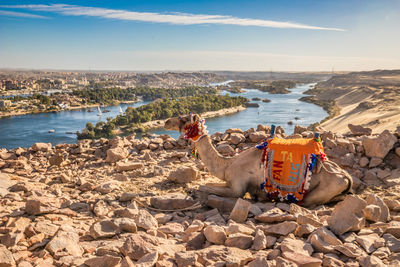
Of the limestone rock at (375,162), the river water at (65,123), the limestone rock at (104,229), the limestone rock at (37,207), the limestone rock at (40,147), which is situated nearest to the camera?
the limestone rock at (104,229)

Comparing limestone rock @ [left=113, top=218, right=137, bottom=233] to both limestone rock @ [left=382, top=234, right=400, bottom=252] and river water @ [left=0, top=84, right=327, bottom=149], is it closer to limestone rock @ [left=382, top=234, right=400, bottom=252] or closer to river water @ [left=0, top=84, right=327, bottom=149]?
limestone rock @ [left=382, top=234, right=400, bottom=252]

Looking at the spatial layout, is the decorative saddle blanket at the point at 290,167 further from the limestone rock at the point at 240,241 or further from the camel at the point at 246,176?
the limestone rock at the point at 240,241

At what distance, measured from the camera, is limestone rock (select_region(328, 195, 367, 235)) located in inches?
115

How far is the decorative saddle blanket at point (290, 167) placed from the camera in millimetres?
4324

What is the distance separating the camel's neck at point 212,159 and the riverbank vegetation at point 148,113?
39.7 metres

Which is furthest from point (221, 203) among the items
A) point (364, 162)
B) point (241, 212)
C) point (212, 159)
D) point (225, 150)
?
point (364, 162)

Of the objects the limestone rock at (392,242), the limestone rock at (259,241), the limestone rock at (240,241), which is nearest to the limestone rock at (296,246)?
the limestone rock at (259,241)

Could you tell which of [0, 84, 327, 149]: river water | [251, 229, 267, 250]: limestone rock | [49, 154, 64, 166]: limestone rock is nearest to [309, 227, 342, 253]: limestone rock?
[251, 229, 267, 250]: limestone rock

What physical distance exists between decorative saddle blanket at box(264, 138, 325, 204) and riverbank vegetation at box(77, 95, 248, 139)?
40.7 metres

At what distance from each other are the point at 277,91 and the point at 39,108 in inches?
3055

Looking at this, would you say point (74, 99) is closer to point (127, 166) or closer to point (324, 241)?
point (127, 166)

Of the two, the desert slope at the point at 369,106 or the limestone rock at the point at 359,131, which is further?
the desert slope at the point at 369,106

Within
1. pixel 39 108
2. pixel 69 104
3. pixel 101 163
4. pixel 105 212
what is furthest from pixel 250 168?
pixel 69 104

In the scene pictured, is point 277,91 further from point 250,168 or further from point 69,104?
point 250,168
